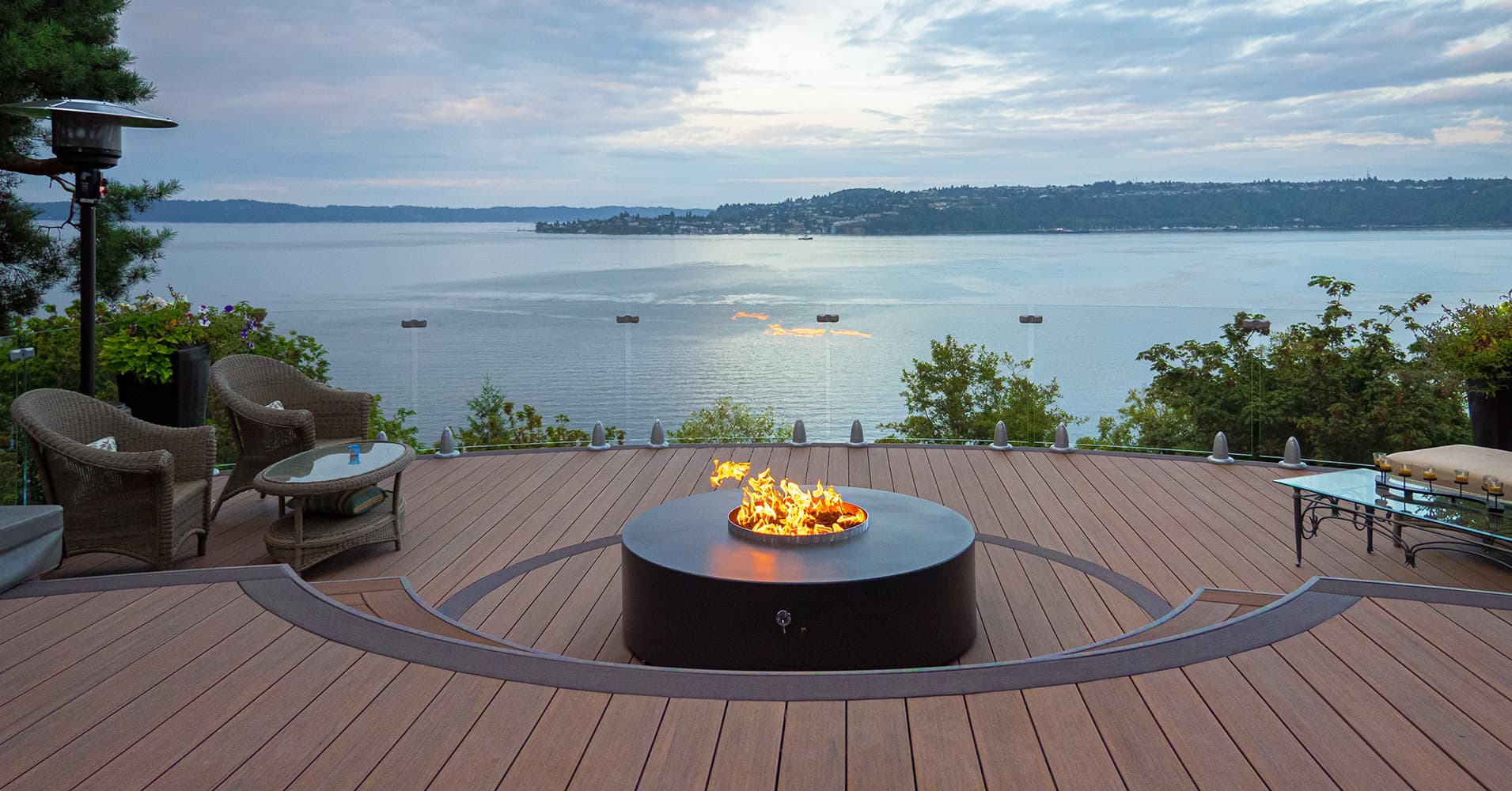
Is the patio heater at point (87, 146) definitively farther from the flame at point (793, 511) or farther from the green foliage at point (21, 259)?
the green foliage at point (21, 259)

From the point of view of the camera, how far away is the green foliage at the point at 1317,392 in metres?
6.41

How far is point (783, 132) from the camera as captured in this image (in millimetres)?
16516

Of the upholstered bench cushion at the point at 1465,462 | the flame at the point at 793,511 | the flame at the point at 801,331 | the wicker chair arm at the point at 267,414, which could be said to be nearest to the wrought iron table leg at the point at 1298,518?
the upholstered bench cushion at the point at 1465,462

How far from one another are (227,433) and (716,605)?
593 cm

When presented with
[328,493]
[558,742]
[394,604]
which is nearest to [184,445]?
[328,493]

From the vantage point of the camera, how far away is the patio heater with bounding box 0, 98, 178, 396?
14.2 feet

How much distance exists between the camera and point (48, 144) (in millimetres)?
8211

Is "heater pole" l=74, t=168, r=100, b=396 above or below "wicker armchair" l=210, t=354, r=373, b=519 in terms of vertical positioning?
above

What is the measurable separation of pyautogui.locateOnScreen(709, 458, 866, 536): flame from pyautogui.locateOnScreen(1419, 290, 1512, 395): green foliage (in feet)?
11.8

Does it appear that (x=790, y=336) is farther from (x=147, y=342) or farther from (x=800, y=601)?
(x=800, y=601)

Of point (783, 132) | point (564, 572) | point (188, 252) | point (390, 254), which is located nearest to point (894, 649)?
point (564, 572)

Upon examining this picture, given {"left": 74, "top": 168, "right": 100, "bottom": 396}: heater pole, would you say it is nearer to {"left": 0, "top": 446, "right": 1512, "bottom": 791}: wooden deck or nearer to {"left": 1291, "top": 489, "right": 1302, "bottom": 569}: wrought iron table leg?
{"left": 0, "top": 446, "right": 1512, "bottom": 791}: wooden deck

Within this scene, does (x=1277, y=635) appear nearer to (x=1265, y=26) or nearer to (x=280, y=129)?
(x=1265, y=26)

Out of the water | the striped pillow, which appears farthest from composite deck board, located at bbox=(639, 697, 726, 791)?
the water
